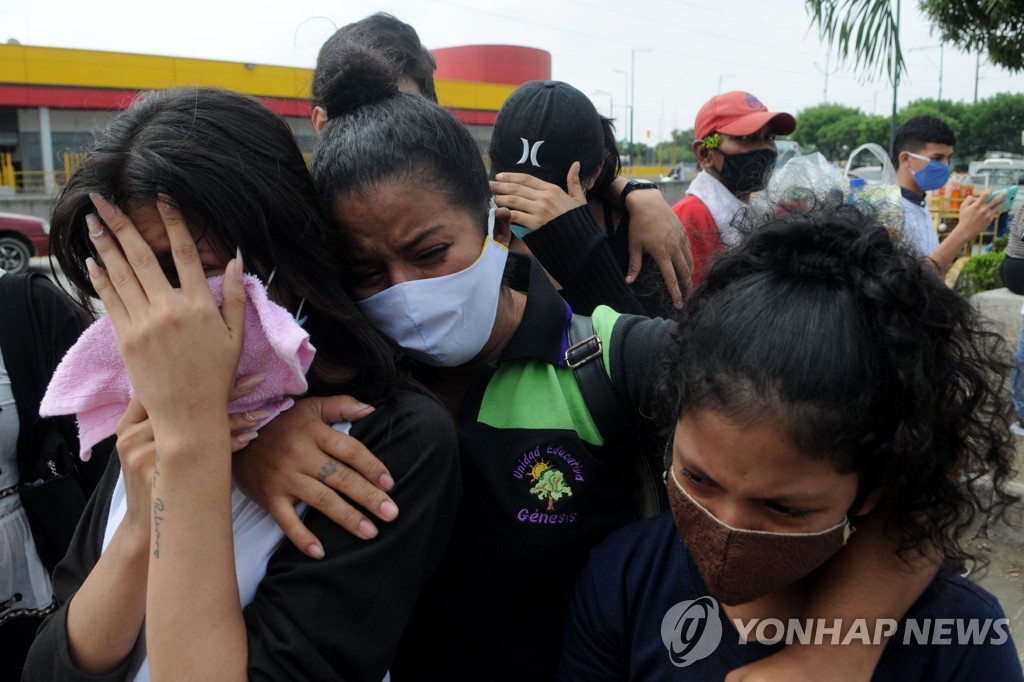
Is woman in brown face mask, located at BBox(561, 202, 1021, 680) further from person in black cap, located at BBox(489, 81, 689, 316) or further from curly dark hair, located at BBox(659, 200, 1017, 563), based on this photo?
person in black cap, located at BBox(489, 81, 689, 316)

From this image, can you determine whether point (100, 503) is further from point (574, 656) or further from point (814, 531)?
point (814, 531)

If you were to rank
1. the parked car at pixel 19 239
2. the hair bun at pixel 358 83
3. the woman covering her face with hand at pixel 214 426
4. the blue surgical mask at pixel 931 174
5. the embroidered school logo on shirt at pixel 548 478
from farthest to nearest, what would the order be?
the parked car at pixel 19 239 → the blue surgical mask at pixel 931 174 → the hair bun at pixel 358 83 → the embroidered school logo on shirt at pixel 548 478 → the woman covering her face with hand at pixel 214 426

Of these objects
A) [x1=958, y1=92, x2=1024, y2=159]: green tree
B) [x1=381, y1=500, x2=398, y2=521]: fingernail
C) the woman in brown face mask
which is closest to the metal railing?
[x1=381, y1=500, x2=398, y2=521]: fingernail

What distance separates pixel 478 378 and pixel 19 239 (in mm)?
13752

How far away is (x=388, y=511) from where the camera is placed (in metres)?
1.20

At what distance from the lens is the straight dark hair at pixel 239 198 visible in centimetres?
130

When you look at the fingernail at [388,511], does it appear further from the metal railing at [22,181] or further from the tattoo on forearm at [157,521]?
the metal railing at [22,181]

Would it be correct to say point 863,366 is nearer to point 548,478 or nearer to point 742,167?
point 548,478

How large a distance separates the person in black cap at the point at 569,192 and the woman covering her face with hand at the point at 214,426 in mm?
758

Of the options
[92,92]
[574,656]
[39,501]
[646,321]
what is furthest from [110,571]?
[92,92]

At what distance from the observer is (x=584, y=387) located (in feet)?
4.86

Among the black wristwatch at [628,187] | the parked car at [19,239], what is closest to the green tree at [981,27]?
the black wristwatch at [628,187]

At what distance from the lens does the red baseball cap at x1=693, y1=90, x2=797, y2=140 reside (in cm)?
353

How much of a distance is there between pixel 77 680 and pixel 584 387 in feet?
3.22
